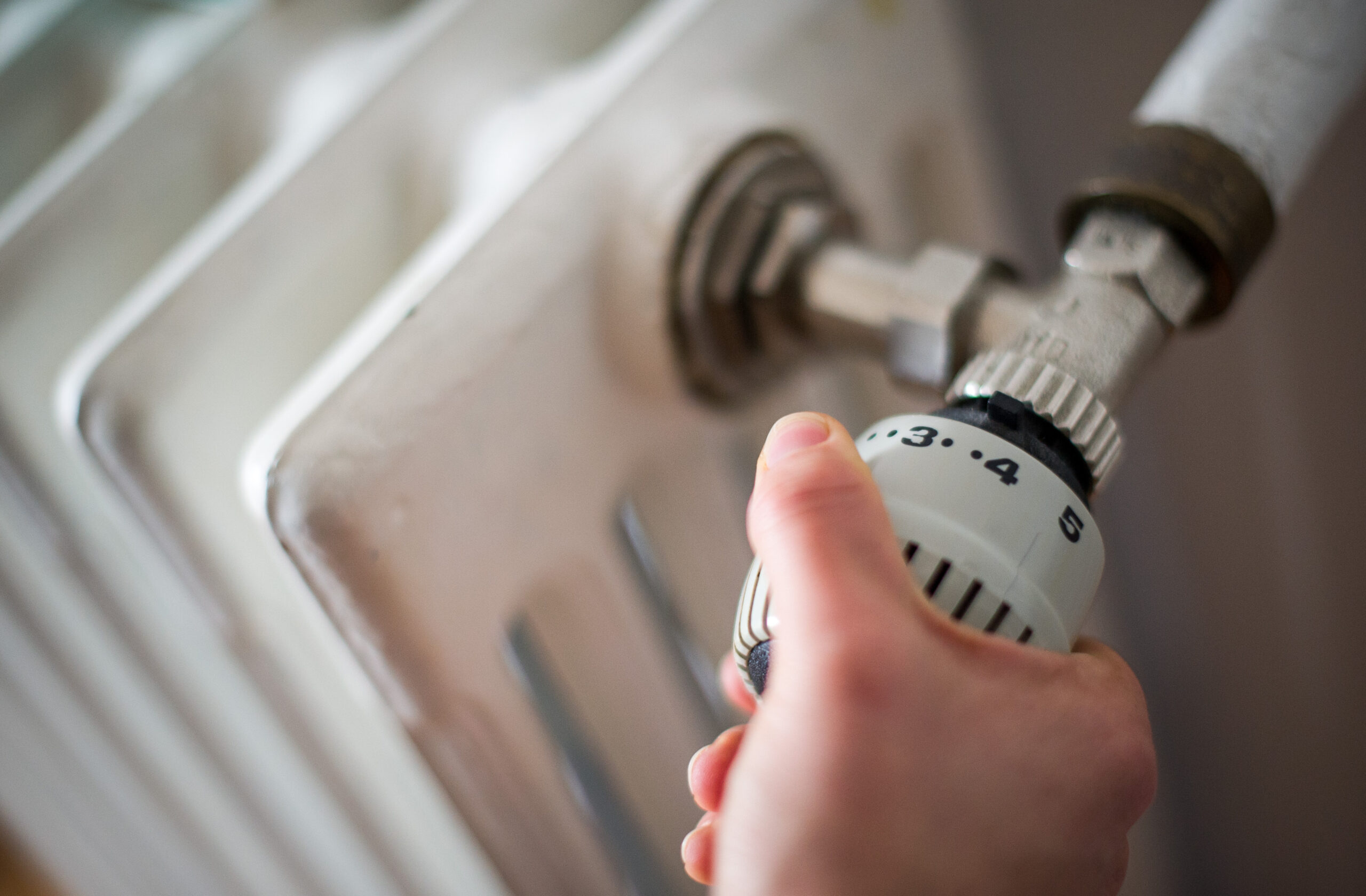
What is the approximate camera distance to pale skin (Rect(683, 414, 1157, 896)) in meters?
0.14

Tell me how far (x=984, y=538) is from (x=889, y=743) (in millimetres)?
36

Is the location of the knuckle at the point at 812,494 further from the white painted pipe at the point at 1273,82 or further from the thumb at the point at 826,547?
the white painted pipe at the point at 1273,82

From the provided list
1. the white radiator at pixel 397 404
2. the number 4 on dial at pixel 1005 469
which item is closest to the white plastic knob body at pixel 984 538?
the number 4 on dial at pixel 1005 469

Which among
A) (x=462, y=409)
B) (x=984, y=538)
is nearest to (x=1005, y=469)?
(x=984, y=538)

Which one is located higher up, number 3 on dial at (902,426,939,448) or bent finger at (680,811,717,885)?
number 3 on dial at (902,426,939,448)

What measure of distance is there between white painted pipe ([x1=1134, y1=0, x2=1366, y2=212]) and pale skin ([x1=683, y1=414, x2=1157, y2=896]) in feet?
0.50

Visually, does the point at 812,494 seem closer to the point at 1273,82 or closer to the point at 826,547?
the point at 826,547

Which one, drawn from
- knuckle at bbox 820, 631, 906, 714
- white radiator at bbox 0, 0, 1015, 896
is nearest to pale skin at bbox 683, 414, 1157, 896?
knuckle at bbox 820, 631, 906, 714

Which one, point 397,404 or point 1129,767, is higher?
point 397,404

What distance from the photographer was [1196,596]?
1.73 ft

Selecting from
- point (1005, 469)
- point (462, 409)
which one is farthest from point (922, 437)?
point (462, 409)

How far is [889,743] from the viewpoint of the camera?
14cm

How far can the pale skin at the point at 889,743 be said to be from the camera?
0.45ft

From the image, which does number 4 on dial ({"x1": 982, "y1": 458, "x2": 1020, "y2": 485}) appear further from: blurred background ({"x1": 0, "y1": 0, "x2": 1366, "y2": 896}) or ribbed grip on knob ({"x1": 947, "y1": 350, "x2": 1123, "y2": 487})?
blurred background ({"x1": 0, "y1": 0, "x2": 1366, "y2": 896})
